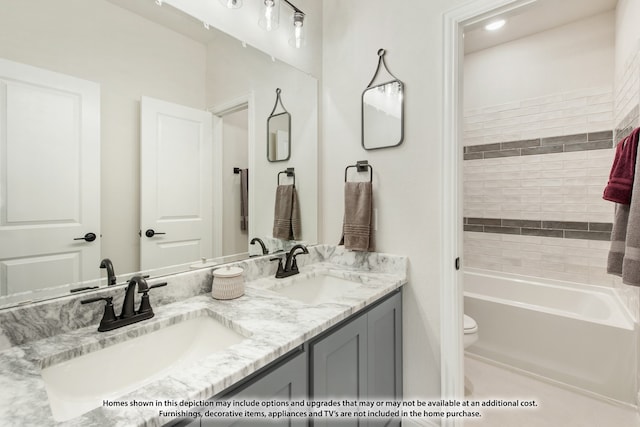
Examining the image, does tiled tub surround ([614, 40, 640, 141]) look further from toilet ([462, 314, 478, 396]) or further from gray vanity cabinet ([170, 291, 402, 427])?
gray vanity cabinet ([170, 291, 402, 427])

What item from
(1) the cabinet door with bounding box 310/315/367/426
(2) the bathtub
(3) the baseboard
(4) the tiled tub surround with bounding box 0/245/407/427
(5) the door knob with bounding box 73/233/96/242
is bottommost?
(3) the baseboard

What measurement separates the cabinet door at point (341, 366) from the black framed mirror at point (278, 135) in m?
1.01

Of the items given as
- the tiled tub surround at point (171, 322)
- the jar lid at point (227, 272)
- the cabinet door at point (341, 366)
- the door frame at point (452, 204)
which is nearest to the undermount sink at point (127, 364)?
the tiled tub surround at point (171, 322)

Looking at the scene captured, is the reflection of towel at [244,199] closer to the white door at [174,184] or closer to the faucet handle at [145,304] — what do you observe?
the white door at [174,184]

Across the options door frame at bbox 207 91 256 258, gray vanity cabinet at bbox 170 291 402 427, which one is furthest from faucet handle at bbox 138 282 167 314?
gray vanity cabinet at bbox 170 291 402 427

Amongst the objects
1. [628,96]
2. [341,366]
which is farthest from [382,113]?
[628,96]

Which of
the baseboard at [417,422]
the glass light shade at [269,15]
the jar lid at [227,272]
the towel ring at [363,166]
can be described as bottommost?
the baseboard at [417,422]

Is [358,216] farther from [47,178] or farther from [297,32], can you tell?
[47,178]

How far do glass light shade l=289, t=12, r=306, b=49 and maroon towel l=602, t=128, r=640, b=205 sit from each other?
1.65m

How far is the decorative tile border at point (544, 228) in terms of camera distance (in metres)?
2.35

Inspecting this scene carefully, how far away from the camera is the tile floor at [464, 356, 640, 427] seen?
A: 1.62 meters

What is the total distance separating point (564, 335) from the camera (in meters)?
1.94

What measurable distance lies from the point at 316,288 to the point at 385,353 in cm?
49

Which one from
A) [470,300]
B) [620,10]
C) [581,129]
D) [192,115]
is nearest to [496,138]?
[581,129]
